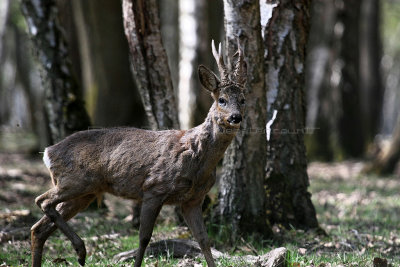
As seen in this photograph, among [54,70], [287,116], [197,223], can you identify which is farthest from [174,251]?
[54,70]

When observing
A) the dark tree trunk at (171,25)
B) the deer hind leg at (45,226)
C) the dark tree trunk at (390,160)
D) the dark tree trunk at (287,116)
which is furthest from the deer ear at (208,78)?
the dark tree trunk at (171,25)

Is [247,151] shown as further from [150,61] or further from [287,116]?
[150,61]

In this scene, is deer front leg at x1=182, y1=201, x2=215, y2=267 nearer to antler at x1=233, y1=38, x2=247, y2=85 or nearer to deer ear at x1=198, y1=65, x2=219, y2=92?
deer ear at x1=198, y1=65, x2=219, y2=92

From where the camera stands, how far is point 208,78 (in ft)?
18.4

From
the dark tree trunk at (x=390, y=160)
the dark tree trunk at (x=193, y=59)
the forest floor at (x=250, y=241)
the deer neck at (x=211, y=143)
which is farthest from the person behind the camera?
the dark tree trunk at (x=390, y=160)

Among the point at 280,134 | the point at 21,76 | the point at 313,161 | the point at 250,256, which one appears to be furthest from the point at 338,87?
the point at 21,76

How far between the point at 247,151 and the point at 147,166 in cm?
169

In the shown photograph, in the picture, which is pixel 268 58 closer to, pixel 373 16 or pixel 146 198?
pixel 146 198

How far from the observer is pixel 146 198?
18.7ft

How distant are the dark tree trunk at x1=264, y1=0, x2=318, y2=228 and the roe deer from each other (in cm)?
189

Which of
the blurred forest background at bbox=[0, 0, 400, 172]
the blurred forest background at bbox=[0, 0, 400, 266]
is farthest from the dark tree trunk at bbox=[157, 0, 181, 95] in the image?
the blurred forest background at bbox=[0, 0, 400, 172]

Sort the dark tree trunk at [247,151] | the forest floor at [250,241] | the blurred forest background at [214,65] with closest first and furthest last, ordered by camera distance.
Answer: the forest floor at [250,241]
the dark tree trunk at [247,151]
the blurred forest background at [214,65]

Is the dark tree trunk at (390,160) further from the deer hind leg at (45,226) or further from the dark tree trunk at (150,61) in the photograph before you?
the deer hind leg at (45,226)

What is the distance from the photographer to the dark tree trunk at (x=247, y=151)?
6844 mm
